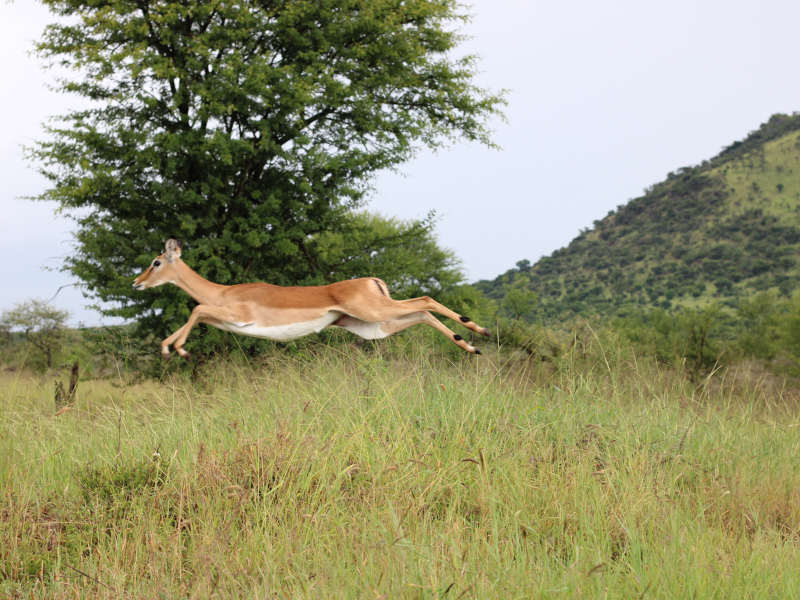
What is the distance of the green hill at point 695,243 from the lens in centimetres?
7781

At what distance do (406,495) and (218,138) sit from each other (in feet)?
30.3

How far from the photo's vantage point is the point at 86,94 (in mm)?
15078

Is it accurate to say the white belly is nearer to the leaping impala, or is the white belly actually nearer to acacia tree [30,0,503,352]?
the leaping impala

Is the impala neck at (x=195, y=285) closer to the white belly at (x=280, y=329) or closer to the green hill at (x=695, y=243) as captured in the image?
the white belly at (x=280, y=329)

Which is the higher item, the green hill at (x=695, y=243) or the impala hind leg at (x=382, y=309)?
the green hill at (x=695, y=243)

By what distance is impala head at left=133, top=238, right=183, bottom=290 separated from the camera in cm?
771

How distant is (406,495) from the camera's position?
4.93 meters

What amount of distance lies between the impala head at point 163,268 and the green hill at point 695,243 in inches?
2246

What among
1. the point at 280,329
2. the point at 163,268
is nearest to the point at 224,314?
the point at 280,329

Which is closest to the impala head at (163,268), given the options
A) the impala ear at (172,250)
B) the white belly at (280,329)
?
the impala ear at (172,250)

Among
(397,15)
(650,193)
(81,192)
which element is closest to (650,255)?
(650,193)

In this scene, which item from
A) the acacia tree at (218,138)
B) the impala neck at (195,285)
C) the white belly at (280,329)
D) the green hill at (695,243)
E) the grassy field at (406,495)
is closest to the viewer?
the grassy field at (406,495)

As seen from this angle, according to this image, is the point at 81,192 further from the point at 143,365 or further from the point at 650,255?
the point at 650,255

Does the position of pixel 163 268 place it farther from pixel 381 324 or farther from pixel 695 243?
pixel 695 243
